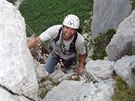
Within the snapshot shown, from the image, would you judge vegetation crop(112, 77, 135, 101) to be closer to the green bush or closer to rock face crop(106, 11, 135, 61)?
rock face crop(106, 11, 135, 61)

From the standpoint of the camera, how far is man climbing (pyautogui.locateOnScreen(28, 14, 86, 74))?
11.9 metres

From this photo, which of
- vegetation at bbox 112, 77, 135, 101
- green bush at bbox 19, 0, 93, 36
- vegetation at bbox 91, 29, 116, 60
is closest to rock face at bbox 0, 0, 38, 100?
vegetation at bbox 112, 77, 135, 101

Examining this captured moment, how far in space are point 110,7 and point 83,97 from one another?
8394 mm

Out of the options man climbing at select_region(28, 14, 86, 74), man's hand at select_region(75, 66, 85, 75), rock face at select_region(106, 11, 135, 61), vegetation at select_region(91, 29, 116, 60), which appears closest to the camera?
rock face at select_region(106, 11, 135, 61)

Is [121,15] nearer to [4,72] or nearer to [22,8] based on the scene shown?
[4,72]

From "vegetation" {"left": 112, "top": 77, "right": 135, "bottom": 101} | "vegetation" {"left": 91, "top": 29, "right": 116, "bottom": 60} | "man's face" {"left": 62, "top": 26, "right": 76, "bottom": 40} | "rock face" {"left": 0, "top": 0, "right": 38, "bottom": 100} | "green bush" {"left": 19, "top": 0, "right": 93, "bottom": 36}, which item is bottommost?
"green bush" {"left": 19, "top": 0, "right": 93, "bottom": 36}

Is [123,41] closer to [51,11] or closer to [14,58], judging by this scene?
[14,58]

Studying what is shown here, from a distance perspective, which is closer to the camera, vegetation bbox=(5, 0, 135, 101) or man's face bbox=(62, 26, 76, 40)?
man's face bbox=(62, 26, 76, 40)

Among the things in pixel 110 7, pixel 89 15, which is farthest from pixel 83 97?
pixel 89 15

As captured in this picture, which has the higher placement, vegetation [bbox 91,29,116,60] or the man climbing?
the man climbing

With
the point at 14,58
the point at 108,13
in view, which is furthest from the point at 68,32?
the point at 108,13

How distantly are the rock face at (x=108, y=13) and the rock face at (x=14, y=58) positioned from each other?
6815 mm

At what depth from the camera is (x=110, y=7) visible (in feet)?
57.6

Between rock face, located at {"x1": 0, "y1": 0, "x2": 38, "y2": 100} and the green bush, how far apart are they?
47.7ft
